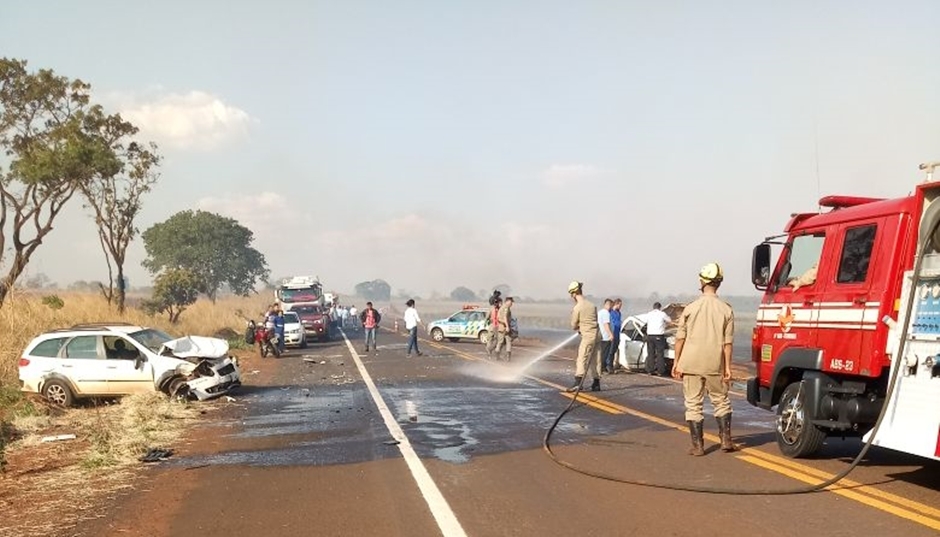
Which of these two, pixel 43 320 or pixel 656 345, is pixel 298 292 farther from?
pixel 656 345

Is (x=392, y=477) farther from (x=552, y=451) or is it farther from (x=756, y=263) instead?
(x=756, y=263)

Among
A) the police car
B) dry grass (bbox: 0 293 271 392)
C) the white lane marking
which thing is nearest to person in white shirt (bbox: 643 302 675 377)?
the white lane marking

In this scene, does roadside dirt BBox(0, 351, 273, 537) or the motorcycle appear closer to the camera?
roadside dirt BBox(0, 351, 273, 537)

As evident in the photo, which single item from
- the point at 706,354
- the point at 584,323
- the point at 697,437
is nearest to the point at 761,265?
the point at 706,354

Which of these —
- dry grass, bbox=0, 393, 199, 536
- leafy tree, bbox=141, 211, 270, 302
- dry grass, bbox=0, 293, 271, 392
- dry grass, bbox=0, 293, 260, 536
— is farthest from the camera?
leafy tree, bbox=141, 211, 270, 302

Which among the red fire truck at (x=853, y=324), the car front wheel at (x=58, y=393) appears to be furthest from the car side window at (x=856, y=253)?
the car front wheel at (x=58, y=393)

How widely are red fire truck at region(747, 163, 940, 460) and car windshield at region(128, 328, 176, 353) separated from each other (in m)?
11.3

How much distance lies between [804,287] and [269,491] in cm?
595

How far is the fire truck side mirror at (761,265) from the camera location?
979 cm

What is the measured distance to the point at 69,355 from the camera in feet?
52.1

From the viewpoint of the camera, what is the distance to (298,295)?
146ft

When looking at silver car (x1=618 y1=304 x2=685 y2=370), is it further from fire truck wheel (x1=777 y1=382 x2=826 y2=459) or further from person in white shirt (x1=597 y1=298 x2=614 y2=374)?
fire truck wheel (x1=777 y1=382 x2=826 y2=459)

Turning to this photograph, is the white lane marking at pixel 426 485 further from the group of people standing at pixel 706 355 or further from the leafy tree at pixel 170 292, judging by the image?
the leafy tree at pixel 170 292

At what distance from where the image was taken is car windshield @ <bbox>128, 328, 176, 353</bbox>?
52.8ft
